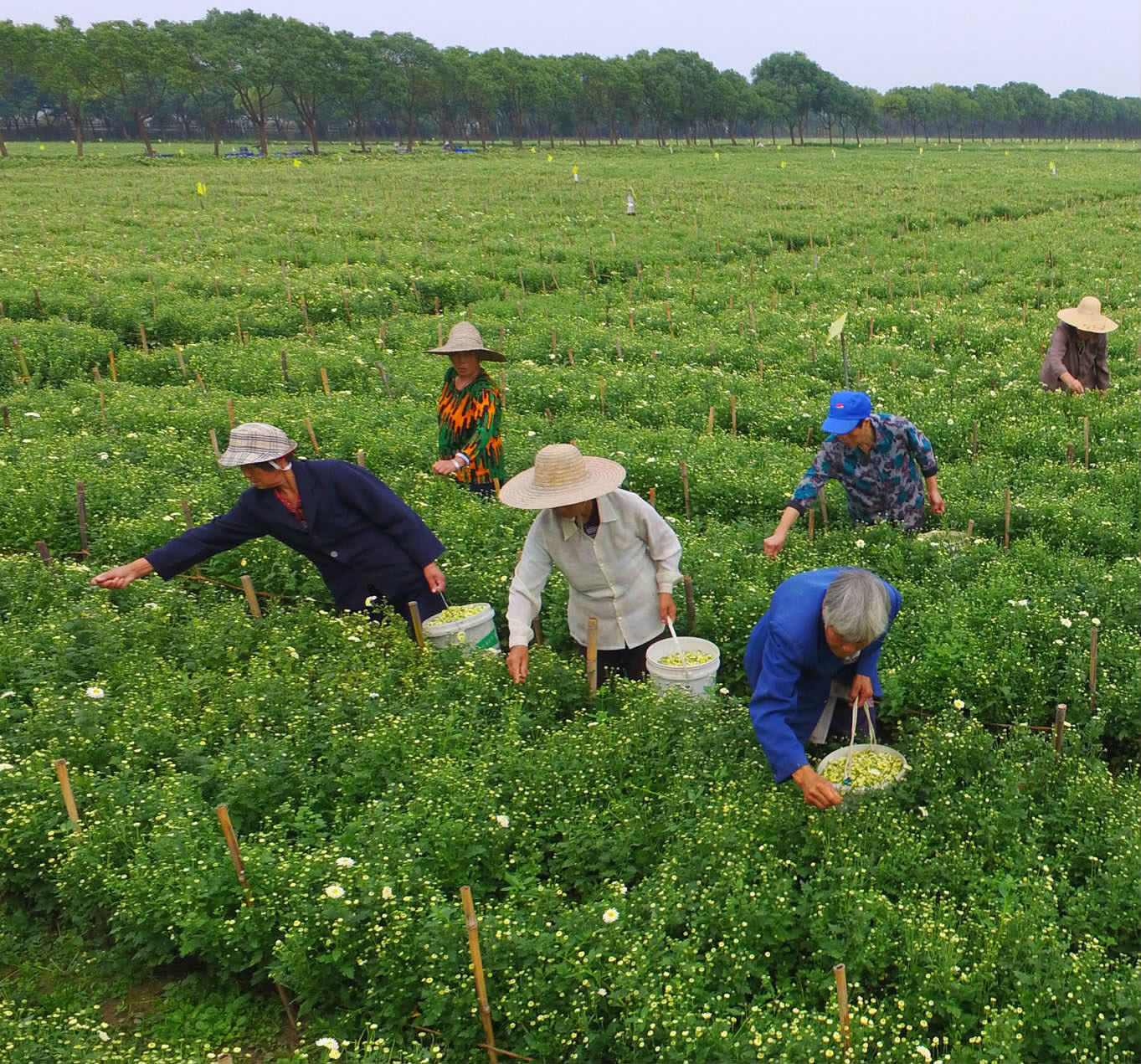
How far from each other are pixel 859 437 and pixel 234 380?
9.22 meters

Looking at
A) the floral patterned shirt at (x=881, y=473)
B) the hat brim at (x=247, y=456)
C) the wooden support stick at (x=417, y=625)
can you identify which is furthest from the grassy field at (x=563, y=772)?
the hat brim at (x=247, y=456)

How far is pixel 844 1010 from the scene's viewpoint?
3340 millimetres

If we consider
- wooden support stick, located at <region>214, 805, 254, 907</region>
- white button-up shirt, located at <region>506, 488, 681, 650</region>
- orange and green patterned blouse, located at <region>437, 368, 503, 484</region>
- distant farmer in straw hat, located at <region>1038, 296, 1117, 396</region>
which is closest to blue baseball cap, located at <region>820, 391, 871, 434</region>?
white button-up shirt, located at <region>506, 488, 681, 650</region>

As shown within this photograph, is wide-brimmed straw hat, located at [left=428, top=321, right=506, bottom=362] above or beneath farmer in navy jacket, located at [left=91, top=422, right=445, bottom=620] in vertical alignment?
above

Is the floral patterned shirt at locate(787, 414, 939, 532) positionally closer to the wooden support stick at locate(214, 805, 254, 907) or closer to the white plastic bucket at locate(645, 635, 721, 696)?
the white plastic bucket at locate(645, 635, 721, 696)

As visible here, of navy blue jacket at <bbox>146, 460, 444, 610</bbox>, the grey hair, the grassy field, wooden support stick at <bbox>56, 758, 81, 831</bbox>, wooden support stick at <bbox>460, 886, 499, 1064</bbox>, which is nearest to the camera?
wooden support stick at <bbox>460, 886, 499, 1064</bbox>

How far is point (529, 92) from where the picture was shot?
98.8 m

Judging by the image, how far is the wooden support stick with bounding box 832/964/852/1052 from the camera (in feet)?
10.8

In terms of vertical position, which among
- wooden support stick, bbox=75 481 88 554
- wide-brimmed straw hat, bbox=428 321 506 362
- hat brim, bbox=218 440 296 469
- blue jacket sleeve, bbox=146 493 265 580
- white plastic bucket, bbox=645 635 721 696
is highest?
wide-brimmed straw hat, bbox=428 321 506 362

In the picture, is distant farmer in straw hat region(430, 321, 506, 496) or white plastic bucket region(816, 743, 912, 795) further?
distant farmer in straw hat region(430, 321, 506, 496)

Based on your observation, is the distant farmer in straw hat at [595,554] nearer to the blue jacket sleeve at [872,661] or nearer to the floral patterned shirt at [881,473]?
the blue jacket sleeve at [872,661]

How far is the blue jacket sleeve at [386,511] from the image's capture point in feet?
19.0

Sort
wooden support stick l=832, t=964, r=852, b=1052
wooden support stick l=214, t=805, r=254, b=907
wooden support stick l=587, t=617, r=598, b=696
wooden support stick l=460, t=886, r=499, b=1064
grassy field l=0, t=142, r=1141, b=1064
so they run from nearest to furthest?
wooden support stick l=832, t=964, r=852, b=1052, wooden support stick l=460, t=886, r=499, b=1064, grassy field l=0, t=142, r=1141, b=1064, wooden support stick l=214, t=805, r=254, b=907, wooden support stick l=587, t=617, r=598, b=696

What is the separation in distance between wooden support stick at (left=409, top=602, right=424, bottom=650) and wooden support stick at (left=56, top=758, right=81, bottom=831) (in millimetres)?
2170
